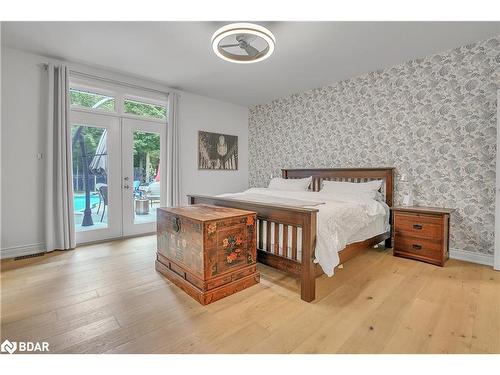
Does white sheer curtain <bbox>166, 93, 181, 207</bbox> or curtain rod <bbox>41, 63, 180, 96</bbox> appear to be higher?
curtain rod <bbox>41, 63, 180, 96</bbox>

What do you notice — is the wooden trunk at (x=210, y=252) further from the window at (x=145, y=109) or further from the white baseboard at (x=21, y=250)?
the window at (x=145, y=109)

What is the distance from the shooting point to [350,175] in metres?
3.89

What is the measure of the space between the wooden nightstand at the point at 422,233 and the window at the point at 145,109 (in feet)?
13.2

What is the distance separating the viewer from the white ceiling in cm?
255

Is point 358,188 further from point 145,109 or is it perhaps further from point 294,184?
point 145,109

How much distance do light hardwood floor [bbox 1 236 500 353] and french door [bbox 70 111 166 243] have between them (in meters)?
1.16

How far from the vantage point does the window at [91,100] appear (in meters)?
3.60

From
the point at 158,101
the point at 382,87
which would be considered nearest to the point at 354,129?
the point at 382,87

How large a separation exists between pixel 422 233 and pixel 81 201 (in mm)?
4609

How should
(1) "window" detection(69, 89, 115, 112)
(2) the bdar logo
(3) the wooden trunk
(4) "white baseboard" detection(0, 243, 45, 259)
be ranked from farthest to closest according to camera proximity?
(1) "window" detection(69, 89, 115, 112) → (4) "white baseboard" detection(0, 243, 45, 259) → (3) the wooden trunk → (2) the bdar logo

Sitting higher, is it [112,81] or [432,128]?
[112,81]

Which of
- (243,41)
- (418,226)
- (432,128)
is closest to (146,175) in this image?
(243,41)

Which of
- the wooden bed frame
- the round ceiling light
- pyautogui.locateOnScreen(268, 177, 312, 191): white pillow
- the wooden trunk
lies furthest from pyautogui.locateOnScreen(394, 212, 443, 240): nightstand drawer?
the round ceiling light

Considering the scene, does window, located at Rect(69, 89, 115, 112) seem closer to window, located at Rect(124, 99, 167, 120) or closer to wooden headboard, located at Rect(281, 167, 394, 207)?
window, located at Rect(124, 99, 167, 120)
